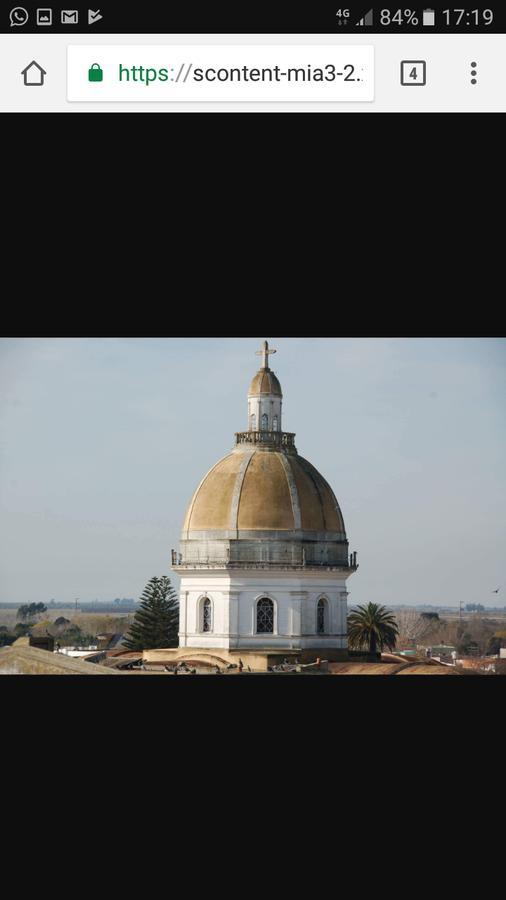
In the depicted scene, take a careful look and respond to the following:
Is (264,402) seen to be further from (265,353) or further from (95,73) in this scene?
(95,73)

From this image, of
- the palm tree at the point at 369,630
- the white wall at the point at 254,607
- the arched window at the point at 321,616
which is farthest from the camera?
the palm tree at the point at 369,630

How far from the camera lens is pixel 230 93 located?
516 inches

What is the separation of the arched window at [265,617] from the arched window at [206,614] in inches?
50.2

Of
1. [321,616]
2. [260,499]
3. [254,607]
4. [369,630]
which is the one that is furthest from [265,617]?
[369,630]

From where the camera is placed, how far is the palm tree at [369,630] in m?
47.4

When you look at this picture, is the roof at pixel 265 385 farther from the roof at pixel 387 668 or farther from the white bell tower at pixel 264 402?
the roof at pixel 387 668

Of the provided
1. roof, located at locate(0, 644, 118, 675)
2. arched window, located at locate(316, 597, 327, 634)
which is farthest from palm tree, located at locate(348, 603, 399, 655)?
roof, located at locate(0, 644, 118, 675)

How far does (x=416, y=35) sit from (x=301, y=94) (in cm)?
98

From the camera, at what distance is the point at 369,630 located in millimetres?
47438

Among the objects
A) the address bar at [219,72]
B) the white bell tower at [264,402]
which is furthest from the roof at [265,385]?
the address bar at [219,72]

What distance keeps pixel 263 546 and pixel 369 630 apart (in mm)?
5576
